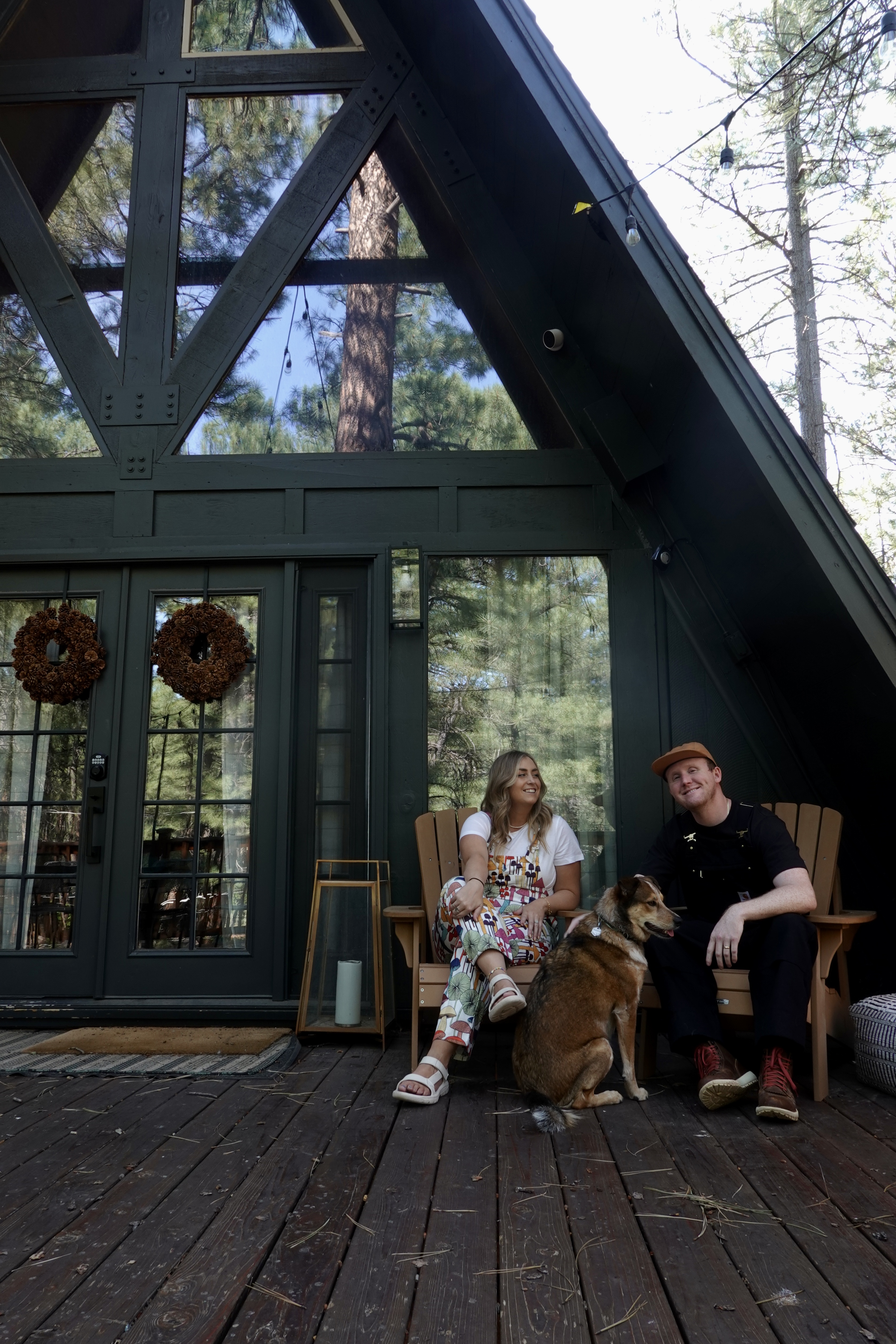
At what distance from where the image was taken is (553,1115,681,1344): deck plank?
1.53m

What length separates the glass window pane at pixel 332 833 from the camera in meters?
4.22

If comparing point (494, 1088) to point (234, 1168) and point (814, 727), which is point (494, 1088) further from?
point (814, 727)

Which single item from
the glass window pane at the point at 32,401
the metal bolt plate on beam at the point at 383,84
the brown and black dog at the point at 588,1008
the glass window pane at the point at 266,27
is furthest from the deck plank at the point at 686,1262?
the glass window pane at the point at 266,27

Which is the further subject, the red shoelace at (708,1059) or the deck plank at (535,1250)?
the red shoelace at (708,1059)

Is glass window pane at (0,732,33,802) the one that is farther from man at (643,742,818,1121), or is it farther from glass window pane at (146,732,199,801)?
man at (643,742,818,1121)

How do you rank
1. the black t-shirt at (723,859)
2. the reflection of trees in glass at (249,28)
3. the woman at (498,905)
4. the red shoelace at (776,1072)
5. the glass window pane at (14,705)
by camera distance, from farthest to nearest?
the reflection of trees in glass at (249,28) → the glass window pane at (14,705) → the black t-shirt at (723,859) → the woman at (498,905) → the red shoelace at (776,1072)

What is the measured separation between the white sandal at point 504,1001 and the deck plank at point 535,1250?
0.35 meters

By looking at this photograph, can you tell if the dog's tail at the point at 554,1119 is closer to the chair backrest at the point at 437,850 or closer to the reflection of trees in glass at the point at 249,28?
the chair backrest at the point at 437,850

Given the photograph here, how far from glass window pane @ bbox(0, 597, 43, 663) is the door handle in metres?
0.84

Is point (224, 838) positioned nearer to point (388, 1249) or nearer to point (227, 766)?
point (227, 766)

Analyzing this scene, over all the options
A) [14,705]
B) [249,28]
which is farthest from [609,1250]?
[249,28]

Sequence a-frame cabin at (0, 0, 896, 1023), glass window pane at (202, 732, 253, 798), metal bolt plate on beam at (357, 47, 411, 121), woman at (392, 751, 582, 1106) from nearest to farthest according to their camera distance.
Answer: woman at (392, 751, 582, 1106) < a-frame cabin at (0, 0, 896, 1023) < glass window pane at (202, 732, 253, 798) < metal bolt plate on beam at (357, 47, 411, 121)

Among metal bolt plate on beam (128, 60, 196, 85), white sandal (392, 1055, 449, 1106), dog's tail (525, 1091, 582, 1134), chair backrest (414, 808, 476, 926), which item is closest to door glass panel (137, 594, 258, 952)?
chair backrest (414, 808, 476, 926)

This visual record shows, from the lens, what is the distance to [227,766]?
4.30 m
